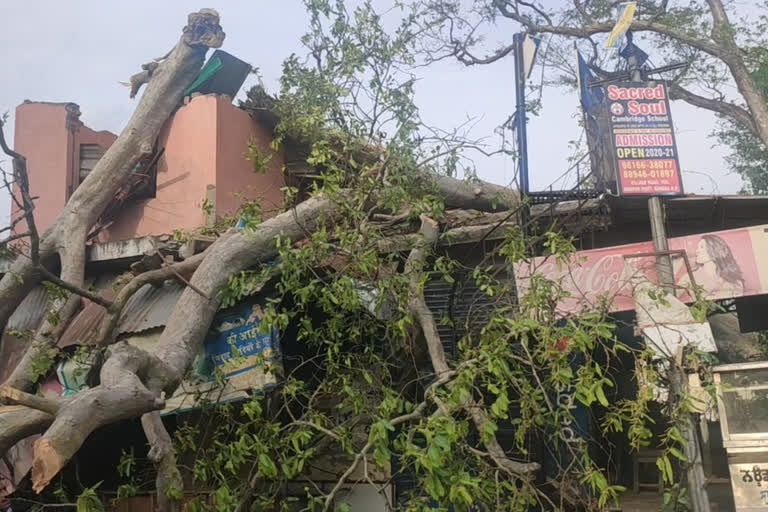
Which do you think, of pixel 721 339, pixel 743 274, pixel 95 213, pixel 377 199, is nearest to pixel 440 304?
pixel 377 199

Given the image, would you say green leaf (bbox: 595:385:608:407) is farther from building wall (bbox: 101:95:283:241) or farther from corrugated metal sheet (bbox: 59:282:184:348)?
building wall (bbox: 101:95:283:241)

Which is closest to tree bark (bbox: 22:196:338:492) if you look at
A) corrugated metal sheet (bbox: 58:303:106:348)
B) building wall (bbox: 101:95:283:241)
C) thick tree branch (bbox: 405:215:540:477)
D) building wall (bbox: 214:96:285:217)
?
thick tree branch (bbox: 405:215:540:477)

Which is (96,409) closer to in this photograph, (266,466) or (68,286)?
→ (266,466)

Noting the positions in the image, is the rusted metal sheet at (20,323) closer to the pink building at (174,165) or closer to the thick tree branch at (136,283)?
the pink building at (174,165)

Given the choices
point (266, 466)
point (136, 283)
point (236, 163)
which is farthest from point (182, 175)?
point (266, 466)

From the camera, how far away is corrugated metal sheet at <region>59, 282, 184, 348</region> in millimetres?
6613

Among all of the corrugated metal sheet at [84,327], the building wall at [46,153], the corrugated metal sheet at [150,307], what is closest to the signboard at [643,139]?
the corrugated metal sheet at [150,307]

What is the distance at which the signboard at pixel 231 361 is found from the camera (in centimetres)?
609

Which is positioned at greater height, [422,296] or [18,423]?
[422,296]

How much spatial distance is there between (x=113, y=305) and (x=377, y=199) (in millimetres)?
2392

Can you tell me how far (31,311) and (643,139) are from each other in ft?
21.9

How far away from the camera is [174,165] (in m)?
8.35

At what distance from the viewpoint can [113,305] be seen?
230 inches

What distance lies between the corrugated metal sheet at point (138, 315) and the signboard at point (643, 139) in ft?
14.1
